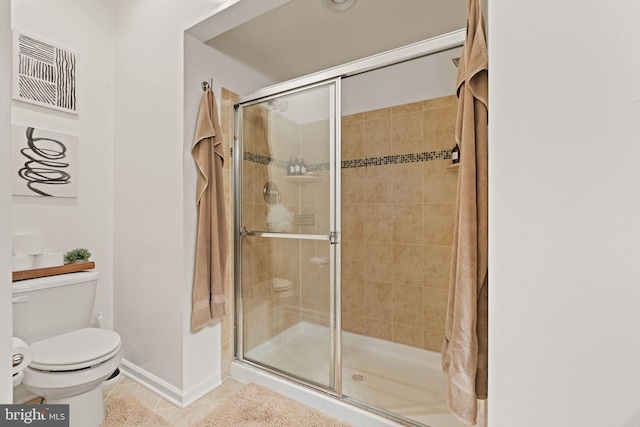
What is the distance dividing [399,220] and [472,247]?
4.61 feet

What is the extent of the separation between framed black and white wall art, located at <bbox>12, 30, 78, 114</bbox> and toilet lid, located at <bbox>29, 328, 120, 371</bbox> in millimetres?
1414

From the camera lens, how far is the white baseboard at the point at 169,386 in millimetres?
1767

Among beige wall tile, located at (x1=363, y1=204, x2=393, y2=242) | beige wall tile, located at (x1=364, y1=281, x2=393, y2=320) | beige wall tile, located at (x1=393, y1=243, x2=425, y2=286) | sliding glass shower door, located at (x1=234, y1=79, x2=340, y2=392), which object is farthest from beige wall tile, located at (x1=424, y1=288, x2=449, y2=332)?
sliding glass shower door, located at (x1=234, y1=79, x2=340, y2=392)

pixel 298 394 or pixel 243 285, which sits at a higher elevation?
pixel 243 285

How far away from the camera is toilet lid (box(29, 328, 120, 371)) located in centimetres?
140

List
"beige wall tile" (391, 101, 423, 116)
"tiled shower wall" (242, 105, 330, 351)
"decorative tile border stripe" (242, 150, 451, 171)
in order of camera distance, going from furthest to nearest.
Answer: "beige wall tile" (391, 101, 423, 116), "decorative tile border stripe" (242, 150, 451, 171), "tiled shower wall" (242, 105, 330, 351)

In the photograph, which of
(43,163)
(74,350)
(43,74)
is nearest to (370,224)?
(74,350)

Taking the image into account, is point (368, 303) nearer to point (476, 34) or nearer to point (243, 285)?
point (243, 285)

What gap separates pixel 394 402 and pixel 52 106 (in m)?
2.86

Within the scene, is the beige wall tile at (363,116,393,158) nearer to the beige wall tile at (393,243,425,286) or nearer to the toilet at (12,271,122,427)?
the beige wall tile at (393,243,425,286)

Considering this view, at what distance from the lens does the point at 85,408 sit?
1.51 metres

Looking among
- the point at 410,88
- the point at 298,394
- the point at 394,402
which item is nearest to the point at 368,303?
the point at 394,402

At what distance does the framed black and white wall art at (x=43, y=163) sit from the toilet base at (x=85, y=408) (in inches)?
47.4

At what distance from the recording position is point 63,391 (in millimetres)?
1427
